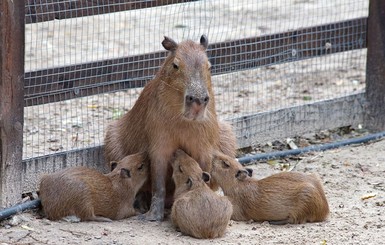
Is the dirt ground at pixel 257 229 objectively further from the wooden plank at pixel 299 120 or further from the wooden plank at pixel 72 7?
the wooden plank at pixel 72 7

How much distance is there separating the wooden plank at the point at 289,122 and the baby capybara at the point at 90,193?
564 mm

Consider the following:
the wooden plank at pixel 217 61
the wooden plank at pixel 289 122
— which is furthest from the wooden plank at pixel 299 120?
the wooden plank at pixel 217 61

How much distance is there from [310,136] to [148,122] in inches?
86.4

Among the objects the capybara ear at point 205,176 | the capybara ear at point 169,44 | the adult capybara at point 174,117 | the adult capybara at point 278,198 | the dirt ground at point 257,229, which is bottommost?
the dirt ground at point 257,229

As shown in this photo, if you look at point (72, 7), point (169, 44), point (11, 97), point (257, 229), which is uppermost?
point (72, 7)

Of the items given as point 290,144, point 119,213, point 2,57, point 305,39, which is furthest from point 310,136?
point 2,57

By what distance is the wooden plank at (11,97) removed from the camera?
6.00 m

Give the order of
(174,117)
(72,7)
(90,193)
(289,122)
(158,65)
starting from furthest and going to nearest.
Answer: (289,122) → (158,65) → (72,7) → (174,117) → (90,193)

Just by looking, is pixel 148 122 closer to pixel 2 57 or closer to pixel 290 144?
pixel 2 57

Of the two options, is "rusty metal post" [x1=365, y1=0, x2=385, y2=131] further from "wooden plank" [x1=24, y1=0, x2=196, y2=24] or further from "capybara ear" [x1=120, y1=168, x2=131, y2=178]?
"capybara ear" [x1=120, y1=168, x2=131, y2=178]

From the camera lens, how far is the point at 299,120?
26.0 feet

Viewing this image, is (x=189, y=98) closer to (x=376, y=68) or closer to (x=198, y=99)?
(x=198, y=99)

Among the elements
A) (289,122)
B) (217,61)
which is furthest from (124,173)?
(289,122)

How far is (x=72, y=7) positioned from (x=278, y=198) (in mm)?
1983
